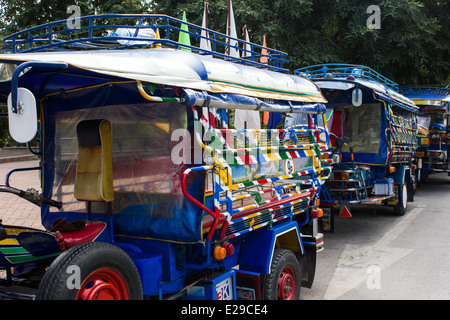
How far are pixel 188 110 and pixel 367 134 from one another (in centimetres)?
681

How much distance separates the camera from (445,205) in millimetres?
11219

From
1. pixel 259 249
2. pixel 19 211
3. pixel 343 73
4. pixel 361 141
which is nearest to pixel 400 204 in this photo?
pixel 361 141

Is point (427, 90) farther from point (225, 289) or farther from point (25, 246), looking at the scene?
point (25, 246)

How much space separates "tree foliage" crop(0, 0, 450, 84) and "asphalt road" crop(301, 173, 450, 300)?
18.5ft

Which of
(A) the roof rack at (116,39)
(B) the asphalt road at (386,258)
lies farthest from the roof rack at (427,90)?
(A) the roof rack at (116,39)

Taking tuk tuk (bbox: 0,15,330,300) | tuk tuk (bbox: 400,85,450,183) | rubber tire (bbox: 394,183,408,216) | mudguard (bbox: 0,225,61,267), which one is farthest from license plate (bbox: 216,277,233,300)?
tuk tuk (bbox: 400,85,450,183)

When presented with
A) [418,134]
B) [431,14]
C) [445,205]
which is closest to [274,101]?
[445,205]

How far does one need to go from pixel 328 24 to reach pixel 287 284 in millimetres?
12351

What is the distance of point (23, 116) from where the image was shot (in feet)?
7.94

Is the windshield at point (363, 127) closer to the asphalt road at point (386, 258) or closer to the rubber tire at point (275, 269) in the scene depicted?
the asphalt road at point (386, 258)

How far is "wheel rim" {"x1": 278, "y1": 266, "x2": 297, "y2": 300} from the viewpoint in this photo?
4320mm

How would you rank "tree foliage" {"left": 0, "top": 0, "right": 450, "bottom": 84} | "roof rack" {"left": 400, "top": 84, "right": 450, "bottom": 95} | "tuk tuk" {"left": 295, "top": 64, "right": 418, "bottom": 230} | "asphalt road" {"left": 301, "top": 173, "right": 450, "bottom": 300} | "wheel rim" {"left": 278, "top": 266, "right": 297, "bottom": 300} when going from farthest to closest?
"roof rack" {"left": 400, "top": 84, "right": 450, "bottom": 95} → "tree foliage" {"left": 0, "top": 0, "right": 450, "bottom": 84} → "tuk tuk" {"left": 295, "top": 64, "right": 418, "bottom": 230} → "asphalt road" {"left": 301, "top": 173, "right": 450, "bottom": 300} → "wheel rim" {"left": 278, "top": 266, "right": 297, "bottom": 300}

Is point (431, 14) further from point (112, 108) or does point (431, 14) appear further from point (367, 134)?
point (112, 108)

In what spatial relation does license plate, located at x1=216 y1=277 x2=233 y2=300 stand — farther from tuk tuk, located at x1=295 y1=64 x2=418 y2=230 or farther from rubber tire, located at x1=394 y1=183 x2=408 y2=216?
rubber tire, located at x1=394 y1=183 x2=408 y2=216
